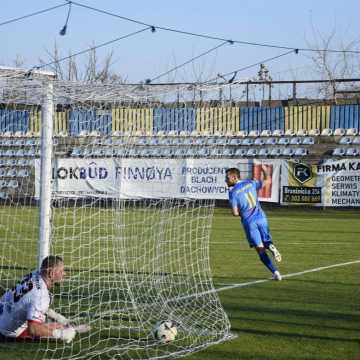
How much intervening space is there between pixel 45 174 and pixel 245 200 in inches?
156

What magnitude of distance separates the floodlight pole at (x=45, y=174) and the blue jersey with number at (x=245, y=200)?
369 centimetres

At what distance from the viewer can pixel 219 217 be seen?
85.5 ft

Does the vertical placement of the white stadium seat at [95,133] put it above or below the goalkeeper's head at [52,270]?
above

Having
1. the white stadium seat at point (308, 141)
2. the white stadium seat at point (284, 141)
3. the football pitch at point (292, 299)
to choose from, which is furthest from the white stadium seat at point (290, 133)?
the football pitch at point (292, 299)

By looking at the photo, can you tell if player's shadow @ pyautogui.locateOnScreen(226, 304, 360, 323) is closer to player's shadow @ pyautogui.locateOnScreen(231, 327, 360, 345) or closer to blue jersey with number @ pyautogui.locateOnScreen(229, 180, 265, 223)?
player's shadow @ pyautogui.locateOnScreen(231, 327, 360, 345)

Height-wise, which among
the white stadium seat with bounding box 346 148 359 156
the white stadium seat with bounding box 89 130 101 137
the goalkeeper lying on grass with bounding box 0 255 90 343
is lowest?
the goalkeeper lying on grass with bounding box 0 255 90 343

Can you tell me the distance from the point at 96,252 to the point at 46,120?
5563 mm

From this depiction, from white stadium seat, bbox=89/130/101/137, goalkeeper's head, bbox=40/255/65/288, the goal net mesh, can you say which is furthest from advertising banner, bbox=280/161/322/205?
goalkeeper's head, bbox=40/255/65/288

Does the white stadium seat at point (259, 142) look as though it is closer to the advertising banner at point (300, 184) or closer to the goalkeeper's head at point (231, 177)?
the advertising banner at point (300, 184)

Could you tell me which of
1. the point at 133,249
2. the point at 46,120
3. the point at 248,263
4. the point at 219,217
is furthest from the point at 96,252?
the point at 219,217

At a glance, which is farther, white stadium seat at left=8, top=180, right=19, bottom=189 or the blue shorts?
white stadium seat at left=8, top=180, right=19, bottom=189

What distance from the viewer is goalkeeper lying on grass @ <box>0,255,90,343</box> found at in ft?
23.7

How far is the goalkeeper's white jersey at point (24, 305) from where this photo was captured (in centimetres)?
722

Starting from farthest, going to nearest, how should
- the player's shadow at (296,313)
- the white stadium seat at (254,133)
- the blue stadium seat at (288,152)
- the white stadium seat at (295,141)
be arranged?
1. the white stadium seat at (254,133)
2. the white stadium seat at (295,141)
3. the blue stadium seat at (288,152)
4. the player's shadow at (296,313)
